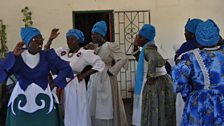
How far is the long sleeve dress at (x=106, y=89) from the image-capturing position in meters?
4.98

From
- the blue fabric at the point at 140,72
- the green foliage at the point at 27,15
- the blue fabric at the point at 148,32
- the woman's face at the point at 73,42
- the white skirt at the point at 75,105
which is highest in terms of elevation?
the green foliage at the point at 27,15

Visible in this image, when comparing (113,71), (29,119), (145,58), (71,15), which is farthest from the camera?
(71,15)

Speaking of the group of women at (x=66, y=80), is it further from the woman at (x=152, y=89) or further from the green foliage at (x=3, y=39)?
the green foliage at (x=3, y=39)

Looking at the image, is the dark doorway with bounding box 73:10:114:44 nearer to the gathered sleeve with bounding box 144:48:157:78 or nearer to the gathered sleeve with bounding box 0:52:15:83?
the gathered sleeve with bounding box 144:48:157:78

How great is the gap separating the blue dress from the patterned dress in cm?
155

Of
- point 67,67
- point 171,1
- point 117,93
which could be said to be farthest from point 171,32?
point 67,67

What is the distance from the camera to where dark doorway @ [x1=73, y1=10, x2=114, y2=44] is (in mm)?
8180

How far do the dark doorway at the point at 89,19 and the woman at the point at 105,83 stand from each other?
3.12 metres

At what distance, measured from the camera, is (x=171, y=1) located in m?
8.24

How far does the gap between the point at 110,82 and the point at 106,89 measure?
11 centimetres

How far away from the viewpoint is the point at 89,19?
8.54 meters

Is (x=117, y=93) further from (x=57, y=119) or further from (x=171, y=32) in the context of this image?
(x=171, y=32)

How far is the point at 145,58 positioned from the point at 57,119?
1414mm

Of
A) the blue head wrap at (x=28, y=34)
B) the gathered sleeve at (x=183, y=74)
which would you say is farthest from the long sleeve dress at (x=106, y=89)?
the gathered sleeve at (x=183, y=74)
